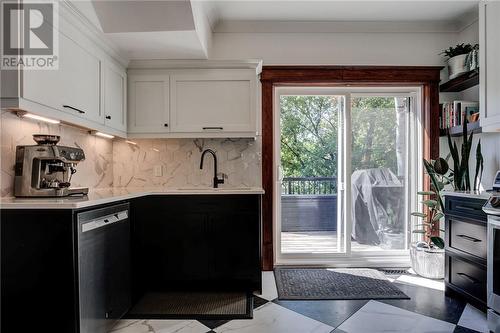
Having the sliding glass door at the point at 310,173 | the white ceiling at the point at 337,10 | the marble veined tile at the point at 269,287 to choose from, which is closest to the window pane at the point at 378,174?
the sliding glass door at the point at 310,173

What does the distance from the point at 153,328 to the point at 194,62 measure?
227 centimetres

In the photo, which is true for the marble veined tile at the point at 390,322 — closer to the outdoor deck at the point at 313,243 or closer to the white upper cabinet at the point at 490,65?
the outdoor deck at the point at 313,243

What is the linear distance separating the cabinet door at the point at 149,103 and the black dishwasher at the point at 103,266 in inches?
38.9

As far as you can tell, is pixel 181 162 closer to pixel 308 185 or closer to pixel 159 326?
pixel 308 185

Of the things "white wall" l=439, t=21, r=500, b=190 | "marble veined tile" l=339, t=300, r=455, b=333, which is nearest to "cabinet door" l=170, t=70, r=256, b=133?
"marble veined tile" l=339, t=300, r=455, b=333

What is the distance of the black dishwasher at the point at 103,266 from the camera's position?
1.57 m

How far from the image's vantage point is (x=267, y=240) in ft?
10.3

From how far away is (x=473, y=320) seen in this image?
2.07 metres

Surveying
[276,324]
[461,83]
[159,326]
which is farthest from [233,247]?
[461,83]

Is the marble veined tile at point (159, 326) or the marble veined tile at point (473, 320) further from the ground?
the marble veined tile at point (473, 320)

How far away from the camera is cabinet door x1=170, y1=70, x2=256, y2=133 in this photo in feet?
9.25

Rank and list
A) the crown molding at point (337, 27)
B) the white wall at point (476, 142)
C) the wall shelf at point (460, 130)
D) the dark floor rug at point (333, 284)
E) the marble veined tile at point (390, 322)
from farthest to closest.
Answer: the crown molding at point (337, 27), the white wall at point (476, 142), the wall shelf at point (460, 130), the dark floor rug at point (333, 284), the marble veined tile at point (390, 322)

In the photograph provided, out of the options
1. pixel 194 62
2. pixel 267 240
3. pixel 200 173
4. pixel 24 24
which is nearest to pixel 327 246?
pixel 267 240

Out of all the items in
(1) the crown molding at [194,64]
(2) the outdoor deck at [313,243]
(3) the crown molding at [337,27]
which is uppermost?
(3) the crown molding at [337,27]
